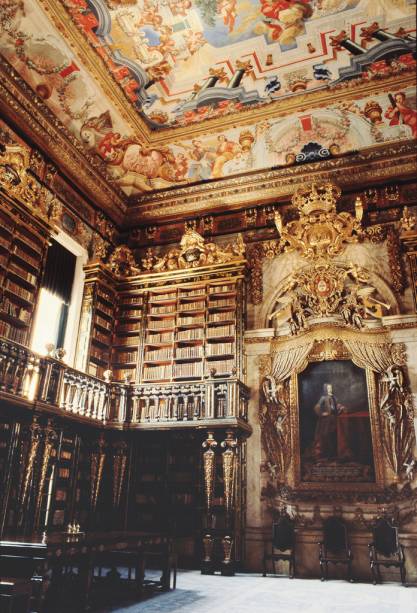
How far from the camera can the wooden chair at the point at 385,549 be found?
6875 millimetres

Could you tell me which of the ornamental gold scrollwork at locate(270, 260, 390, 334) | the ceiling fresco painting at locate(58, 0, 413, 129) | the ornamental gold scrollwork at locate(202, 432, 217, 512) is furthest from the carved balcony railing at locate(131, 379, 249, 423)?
the ceiling fresco painting at locate(58, 0, 413, 129)

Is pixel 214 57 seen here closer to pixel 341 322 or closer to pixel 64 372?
pixel 341 322

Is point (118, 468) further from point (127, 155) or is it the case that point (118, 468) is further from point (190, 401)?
Answer: point (127, 155)

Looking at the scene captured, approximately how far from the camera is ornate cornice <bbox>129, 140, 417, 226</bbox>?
9453mm

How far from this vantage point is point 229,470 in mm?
7695

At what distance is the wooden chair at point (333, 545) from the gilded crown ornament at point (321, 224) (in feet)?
15.0

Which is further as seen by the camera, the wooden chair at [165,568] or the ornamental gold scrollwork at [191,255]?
the ornamental gold scrollwork at [191,255]

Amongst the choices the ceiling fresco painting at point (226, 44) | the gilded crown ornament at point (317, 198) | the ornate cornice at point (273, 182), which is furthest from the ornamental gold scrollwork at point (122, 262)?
the gilded crown ornament at point (317, 198)

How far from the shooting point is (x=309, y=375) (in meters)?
8.73

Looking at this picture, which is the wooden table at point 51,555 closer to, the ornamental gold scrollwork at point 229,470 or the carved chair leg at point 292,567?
the ornamental gold scrollwork at point 229,470

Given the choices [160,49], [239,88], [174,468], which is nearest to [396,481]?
[174,468]

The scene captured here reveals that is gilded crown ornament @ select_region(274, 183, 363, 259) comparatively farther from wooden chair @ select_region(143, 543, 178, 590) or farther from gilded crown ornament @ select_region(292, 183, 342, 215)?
wooden chair @ select_region(143, 543, 178, 590)

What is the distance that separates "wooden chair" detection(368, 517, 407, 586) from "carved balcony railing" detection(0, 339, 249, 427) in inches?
98.6

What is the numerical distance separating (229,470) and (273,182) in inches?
221
